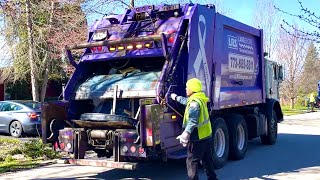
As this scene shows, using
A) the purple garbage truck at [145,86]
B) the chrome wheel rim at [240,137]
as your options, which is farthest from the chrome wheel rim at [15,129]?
the chrome wheel rim at [240,137]

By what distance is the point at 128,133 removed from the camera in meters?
7.28

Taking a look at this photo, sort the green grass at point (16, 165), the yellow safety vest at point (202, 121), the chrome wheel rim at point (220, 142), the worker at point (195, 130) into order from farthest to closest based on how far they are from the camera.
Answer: the green grass at point (16, 165) < the chrome wheel rim at point (220, 142) < the yellow safety vest at point (202, 121) < the worker at point (195, 130)

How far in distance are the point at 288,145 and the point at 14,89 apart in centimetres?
2161

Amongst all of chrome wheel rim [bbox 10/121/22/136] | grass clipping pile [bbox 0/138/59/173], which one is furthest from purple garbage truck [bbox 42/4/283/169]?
chrome wheel rim [bbox 10/121/22/136]

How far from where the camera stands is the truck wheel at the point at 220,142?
8.84 metres

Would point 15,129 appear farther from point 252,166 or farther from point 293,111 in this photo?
point 293,111

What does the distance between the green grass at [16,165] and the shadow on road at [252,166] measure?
1.64 m

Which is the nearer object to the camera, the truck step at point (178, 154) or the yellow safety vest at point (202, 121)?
the yellow safety vest at point (202, 121)

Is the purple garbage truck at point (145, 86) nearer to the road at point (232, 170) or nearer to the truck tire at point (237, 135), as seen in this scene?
the truck tire at point (237, 135)

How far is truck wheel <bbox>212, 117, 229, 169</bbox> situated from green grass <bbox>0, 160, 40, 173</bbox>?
3923mm

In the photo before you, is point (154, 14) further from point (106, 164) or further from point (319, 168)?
point (319, 168)

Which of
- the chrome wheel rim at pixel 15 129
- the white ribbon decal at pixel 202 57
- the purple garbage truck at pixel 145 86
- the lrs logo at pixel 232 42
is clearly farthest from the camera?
the chrome wheel rim at pixel 15 129

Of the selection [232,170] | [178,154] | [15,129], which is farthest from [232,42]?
[15,129]

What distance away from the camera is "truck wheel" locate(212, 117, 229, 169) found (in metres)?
8.84
